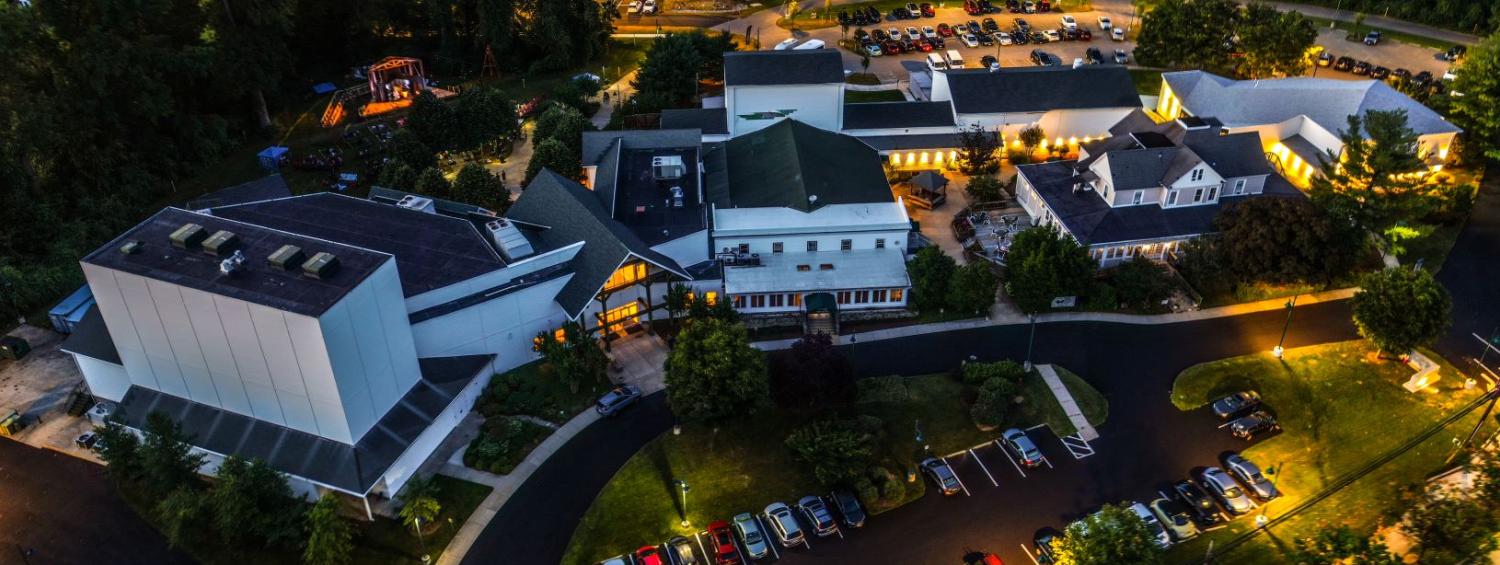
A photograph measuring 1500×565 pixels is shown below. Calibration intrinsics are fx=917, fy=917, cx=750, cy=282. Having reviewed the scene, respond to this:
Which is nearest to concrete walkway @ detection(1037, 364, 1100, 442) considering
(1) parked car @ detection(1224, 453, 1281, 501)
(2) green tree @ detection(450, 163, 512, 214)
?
(1) parked car @ detection(1224, 453, 1281, 501)

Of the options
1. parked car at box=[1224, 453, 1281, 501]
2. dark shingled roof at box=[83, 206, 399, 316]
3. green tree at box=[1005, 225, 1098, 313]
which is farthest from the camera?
green tree at box=[1005, 225, 1098, 313]

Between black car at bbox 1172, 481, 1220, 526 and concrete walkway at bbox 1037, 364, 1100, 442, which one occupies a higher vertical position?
concrete walkway at bbox 1037, 364, 1100, 442

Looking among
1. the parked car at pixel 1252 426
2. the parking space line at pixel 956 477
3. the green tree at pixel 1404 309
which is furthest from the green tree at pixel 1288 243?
the parking space line at pixel 956 477

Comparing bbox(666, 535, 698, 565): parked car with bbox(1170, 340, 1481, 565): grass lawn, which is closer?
bbox(666, 535, 698, 565): parked car

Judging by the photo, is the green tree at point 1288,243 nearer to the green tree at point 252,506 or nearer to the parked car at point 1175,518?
the parked car at point 1175,518

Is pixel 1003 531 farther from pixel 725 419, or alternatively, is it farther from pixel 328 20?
pixel 328 20

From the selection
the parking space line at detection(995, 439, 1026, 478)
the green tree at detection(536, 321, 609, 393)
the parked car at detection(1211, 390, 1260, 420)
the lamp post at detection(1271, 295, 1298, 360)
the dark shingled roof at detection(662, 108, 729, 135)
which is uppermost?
the dark shingled roof at detection(662, 108, 729, 135)

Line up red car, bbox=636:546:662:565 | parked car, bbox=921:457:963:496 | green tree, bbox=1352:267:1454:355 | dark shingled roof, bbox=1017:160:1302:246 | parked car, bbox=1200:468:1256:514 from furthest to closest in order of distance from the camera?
dark shingled roof, bbox=1017:160:1302:246 < green tree, bbox=1352:267:1454:355 < parked car, bbox=921:457:963:496 < parked car, bbox=1200:468:1256:514 < red car, bbox=636:546:662:565

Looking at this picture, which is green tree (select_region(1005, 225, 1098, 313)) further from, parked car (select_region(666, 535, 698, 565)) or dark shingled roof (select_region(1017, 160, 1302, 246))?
parked car (select_region(666, 535, 698, 565))
